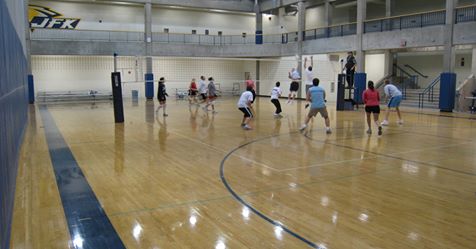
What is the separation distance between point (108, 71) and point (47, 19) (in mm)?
4885

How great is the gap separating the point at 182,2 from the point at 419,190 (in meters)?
25.2

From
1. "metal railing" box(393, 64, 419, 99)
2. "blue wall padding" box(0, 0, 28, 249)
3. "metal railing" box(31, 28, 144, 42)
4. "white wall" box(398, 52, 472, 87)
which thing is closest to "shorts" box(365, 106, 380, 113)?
"blue wall padding" box(0, 0, 28, 249)

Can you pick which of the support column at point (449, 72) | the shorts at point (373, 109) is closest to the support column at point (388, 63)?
the support column at point (449, 72)

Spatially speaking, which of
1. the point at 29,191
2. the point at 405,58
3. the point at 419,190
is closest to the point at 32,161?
the point at 29,191

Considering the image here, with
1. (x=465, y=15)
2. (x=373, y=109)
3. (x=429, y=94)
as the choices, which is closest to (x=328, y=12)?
(x=429, y=94)

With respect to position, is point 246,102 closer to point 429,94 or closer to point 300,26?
point 429,94

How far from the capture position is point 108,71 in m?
28.0

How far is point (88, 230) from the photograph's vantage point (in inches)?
165

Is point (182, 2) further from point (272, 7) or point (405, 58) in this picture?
point (405, 58)

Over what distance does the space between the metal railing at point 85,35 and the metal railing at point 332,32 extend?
11.3 m

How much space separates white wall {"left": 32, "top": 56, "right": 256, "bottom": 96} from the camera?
85.4ft

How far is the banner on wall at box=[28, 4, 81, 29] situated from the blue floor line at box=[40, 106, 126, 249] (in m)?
20.5

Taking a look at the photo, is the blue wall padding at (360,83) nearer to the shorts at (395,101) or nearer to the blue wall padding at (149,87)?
the shorts at (395,101)

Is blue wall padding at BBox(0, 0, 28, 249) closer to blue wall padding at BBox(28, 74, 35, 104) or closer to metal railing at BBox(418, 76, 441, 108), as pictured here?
blue wall padding at BBox(28, 74, 35, 104)
